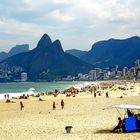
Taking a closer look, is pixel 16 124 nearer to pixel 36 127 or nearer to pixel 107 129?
pixel 36 127

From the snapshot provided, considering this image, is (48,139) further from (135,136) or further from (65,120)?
(65,120)

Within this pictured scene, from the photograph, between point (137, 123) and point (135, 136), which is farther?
point (137, 123)

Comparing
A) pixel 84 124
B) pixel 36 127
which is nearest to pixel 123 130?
pixel 84 124

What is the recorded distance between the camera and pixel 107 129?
23.0 metres

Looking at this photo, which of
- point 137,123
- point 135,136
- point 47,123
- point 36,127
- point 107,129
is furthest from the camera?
point 47,123

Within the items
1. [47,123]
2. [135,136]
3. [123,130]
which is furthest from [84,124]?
[135,136]

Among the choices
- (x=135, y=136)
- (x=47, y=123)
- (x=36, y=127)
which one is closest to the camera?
(x=135, y=136)

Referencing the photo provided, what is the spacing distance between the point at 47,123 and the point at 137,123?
812 cm

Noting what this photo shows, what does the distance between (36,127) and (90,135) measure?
5766 mm

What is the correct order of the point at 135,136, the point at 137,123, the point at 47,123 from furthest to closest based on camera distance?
the point at 47,123 → the point at 137,123 → the point at 135,136

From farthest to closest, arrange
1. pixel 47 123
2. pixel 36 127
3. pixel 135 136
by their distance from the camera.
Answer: pixel 47 123
pixel 36 127
pixel 135 136

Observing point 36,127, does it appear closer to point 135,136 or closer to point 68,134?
point 68,134

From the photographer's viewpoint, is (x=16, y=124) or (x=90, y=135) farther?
(x=16, y=124)

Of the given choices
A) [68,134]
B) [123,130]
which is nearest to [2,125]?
[68,134]
